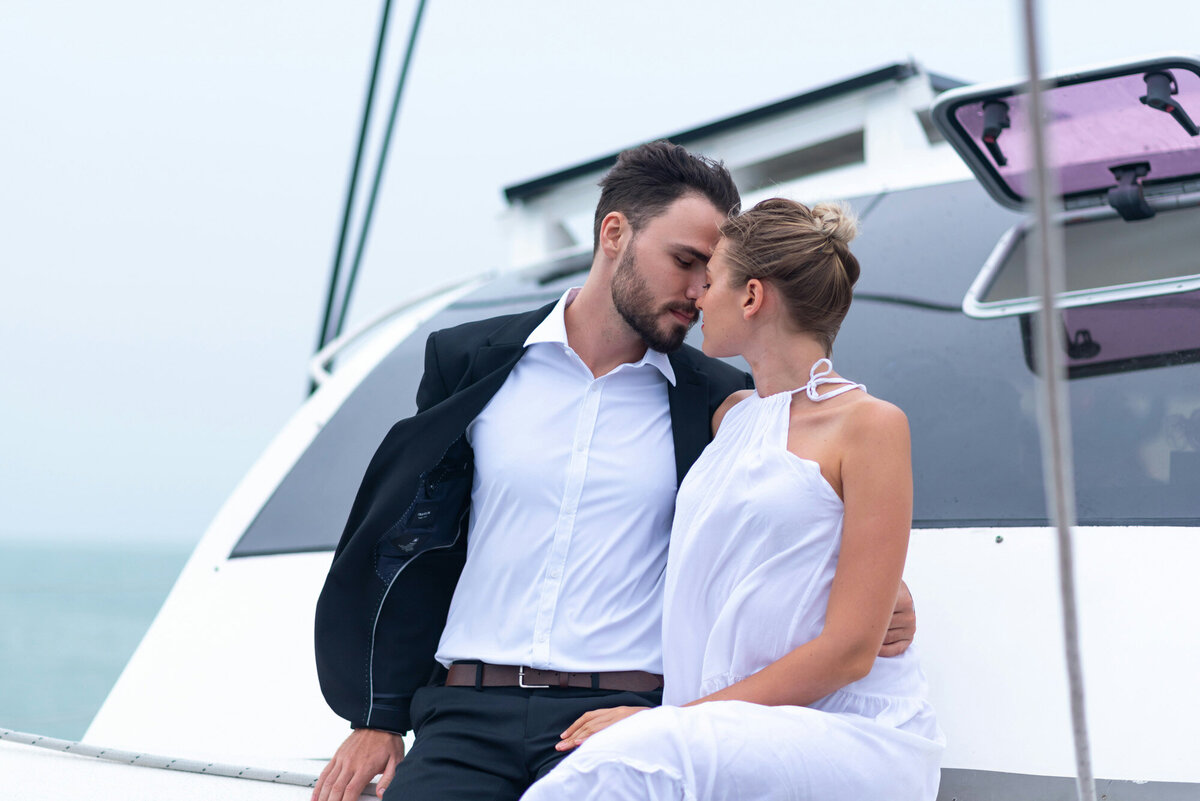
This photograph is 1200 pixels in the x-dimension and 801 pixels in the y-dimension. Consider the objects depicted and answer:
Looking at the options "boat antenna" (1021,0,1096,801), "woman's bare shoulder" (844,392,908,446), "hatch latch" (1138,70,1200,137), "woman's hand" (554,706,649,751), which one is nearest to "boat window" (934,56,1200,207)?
"hatch latch" (1138,70,1200,137)

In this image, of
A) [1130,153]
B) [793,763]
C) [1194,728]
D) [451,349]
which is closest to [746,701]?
[793,763]

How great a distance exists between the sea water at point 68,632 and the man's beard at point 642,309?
5.88ft

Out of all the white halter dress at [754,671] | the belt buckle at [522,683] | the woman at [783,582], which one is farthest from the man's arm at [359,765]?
the white halter dress at [754,671]

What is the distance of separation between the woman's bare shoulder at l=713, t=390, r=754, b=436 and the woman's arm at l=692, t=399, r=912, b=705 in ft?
1.46

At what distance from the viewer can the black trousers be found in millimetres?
1605

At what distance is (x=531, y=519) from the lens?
1824 millimetres

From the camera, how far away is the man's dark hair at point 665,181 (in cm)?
196

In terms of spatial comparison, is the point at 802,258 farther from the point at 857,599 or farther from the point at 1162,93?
the point at 1162,93

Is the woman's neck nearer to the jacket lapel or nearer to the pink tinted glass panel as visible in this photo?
the jacket lapel

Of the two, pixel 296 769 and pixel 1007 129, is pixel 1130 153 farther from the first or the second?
pixel 296 769

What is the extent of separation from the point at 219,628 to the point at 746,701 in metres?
1.67

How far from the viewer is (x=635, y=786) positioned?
1.31 m

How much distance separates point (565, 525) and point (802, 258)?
1.79ft

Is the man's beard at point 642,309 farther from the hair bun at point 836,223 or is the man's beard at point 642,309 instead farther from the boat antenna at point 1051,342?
the boat antenna at point 1051,342
